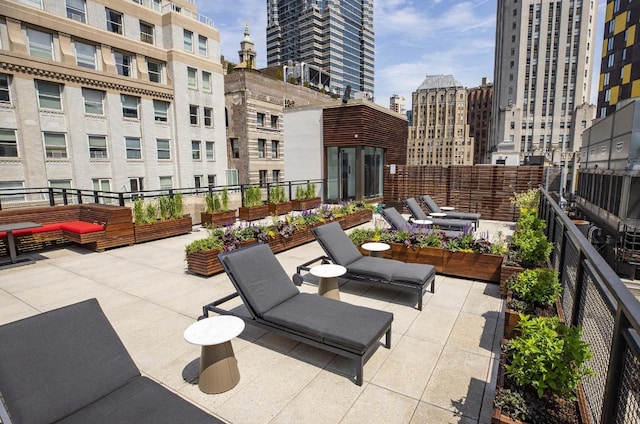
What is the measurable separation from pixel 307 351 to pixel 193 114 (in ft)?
88.7

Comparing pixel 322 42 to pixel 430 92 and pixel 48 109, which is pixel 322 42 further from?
pixel 48 109

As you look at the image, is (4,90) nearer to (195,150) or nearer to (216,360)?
(195,150)

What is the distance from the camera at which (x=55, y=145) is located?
1986 centimetres

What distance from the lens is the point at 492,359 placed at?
3738 mm

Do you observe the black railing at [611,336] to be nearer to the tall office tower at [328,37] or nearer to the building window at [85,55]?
the building window at [85,55]

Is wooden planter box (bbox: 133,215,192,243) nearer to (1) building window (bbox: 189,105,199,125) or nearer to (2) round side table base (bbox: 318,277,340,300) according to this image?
(2) round side table base (bbox: 318,277,340,300)

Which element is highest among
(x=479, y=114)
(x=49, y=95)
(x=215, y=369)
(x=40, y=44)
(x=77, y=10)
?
(x=479, y=114)

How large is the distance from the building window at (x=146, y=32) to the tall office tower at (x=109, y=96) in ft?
0.25

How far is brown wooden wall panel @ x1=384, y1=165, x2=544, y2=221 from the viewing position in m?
13.1

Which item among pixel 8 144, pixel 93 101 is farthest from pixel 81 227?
pixel 93 101

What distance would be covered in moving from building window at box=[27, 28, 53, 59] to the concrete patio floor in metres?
18.7

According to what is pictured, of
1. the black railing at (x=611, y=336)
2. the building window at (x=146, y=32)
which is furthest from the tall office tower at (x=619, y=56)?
the building window at (x=146, y=32)

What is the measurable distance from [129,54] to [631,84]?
5268 centimetres

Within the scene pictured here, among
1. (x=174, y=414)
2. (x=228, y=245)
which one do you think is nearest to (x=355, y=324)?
(x=174, y=414)
